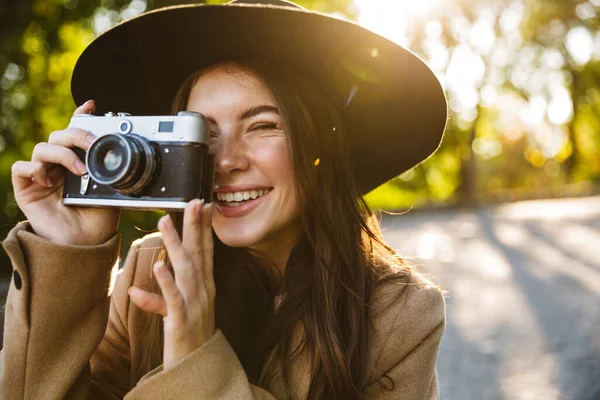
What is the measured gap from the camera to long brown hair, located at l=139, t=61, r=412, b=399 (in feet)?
6.21

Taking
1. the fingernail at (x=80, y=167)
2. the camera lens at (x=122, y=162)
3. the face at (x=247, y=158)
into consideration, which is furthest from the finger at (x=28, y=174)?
the face at (x=247, y=158)

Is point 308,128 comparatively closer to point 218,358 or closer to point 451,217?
point 218,358

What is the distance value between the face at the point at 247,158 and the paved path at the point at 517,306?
33.1 inches

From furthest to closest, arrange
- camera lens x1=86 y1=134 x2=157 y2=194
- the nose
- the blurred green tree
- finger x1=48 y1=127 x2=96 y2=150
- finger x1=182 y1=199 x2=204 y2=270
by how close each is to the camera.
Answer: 1. the blurred green tree
2. the nose
3. finger x1=48 y1=127 x2=96 y2=150
4. camera lens x1=86 y1=134 x2=157 y2=194
5. finger x1=182 y1=199 x2=204 y2=270

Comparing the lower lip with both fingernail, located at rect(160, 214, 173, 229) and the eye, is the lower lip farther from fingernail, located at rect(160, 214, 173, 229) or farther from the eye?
fingernail, located at rect(160, 214, 173, 229)

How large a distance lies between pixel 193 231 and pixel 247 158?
464 millimetres

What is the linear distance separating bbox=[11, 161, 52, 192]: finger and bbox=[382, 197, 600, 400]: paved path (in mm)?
1518

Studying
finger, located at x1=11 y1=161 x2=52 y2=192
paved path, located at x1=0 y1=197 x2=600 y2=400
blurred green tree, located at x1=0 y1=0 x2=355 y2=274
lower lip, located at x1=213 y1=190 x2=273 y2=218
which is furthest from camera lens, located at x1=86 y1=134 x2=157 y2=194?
blurred green tree, located at x1=0 y1=0 x2=355 y2=274

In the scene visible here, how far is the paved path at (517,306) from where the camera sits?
13.4 ft

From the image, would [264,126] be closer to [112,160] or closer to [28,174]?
[112,160]

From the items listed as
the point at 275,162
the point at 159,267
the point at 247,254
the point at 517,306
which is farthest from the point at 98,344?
the point at 517,306

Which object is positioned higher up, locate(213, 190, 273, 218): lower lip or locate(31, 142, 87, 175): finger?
locate(31, 142, 87, 175): finger

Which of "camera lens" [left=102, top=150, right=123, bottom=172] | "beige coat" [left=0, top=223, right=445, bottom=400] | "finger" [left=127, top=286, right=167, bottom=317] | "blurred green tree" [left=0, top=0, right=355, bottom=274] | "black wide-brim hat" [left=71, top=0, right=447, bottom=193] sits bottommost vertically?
"beige coat" [left=0, top=223, right=445, bottom=400]

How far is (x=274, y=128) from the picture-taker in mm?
1983
